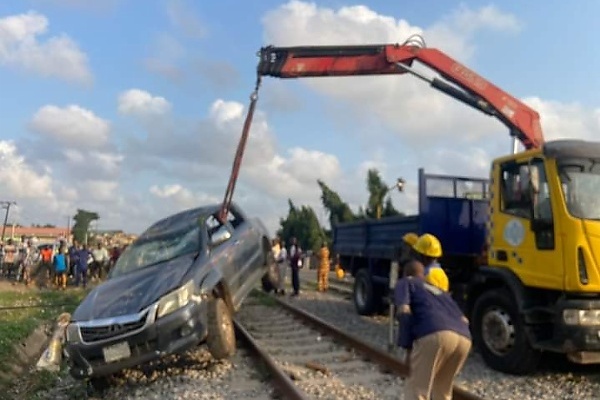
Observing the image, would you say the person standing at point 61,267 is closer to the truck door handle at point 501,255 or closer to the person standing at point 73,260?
the person standing at point 73,260

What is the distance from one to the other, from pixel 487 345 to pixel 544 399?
1.45 m

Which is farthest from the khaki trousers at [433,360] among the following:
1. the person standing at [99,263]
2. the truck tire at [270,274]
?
the person standing at [99,263]

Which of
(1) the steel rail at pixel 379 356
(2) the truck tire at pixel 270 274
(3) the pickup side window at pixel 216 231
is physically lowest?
(1) the steel rail at pixel 379 356

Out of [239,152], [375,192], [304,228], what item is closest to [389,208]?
[375,192]

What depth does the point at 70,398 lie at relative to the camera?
7.41 metres

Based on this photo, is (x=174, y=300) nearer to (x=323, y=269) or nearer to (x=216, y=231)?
(x=216, y=231)

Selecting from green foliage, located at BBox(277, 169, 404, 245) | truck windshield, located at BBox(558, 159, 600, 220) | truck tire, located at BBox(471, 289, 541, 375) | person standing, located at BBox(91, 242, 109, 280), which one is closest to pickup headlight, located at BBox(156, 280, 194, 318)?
truck tire, located at BBox(471, 289, 541, 375)

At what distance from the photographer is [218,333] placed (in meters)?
7.54

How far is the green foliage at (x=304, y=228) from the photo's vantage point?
54094 mm

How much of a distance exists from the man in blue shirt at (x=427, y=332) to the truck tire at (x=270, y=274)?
280 inches

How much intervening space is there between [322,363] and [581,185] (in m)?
3.60

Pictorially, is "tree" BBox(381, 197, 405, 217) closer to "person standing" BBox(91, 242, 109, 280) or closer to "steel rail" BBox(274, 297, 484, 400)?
"person standing" BBox(91, 242, 109, 280)

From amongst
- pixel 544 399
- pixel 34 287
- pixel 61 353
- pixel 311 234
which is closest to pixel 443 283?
pixel 544 399

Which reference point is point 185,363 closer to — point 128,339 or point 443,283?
point 128,339
